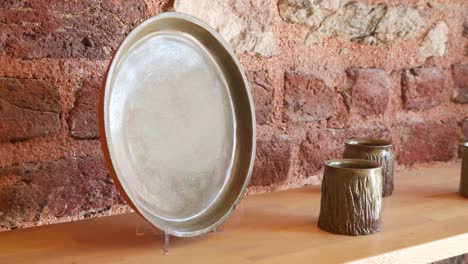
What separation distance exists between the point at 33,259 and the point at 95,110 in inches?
11.8

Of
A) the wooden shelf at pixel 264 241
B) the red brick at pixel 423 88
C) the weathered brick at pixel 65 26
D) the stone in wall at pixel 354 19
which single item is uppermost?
the stone in wall at pixel 354 19

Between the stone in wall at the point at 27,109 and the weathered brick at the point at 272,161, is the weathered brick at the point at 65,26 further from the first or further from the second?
the weathered brick at the point at 272,161

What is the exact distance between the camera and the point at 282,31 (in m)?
1.25

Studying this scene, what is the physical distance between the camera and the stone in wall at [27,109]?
968 mm

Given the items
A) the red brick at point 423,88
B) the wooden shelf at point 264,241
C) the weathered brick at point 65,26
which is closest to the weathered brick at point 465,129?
the red brick at point 423,88

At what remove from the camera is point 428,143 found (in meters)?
1.52

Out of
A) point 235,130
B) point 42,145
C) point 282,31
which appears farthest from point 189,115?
point 282,31

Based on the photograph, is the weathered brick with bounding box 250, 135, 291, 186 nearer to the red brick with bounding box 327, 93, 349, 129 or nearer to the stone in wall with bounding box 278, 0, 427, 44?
the red brick with bounding box 327, 93, 349, 129

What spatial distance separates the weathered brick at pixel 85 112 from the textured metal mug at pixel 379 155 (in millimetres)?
512

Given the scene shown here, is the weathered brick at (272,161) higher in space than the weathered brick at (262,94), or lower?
lower

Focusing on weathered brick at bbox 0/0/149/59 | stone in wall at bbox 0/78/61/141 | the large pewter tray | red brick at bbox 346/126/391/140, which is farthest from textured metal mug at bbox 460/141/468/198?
stone in wall at bbox 0/78/61/141

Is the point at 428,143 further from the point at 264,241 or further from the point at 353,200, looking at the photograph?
the point at 264,241

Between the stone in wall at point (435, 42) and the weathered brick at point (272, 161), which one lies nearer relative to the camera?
the weathered brick at point (272, 161)

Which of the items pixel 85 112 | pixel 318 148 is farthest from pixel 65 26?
pixel 318 148
